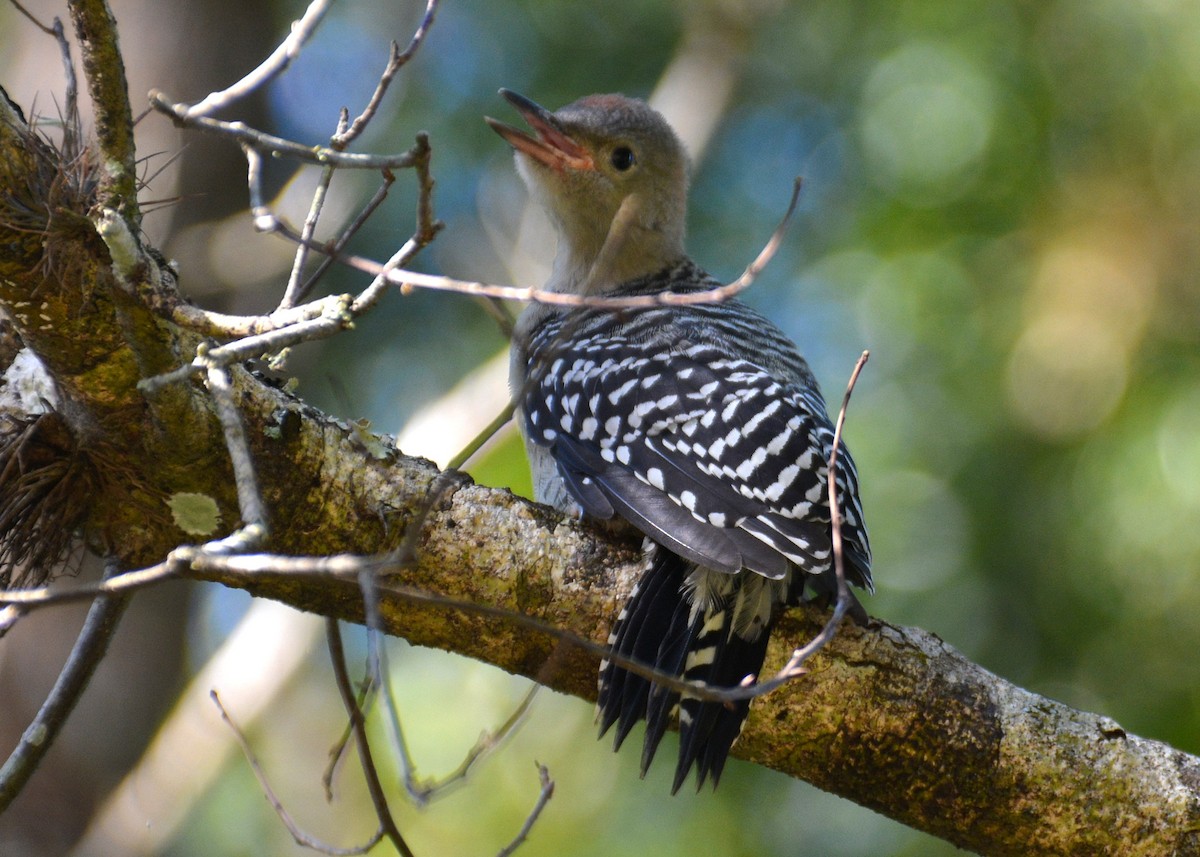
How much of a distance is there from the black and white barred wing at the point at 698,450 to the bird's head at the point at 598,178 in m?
0.94

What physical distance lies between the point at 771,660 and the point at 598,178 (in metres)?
2.46

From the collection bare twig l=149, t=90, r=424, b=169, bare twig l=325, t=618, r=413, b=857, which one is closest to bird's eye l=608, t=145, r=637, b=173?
bare twig l=149, t=90, r=424, b=169

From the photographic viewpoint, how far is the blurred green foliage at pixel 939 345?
4.88m

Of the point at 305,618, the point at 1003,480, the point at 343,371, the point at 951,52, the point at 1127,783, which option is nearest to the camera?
the point at 1127,783

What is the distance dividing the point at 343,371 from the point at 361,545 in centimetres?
432

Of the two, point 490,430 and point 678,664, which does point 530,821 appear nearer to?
point 678,664

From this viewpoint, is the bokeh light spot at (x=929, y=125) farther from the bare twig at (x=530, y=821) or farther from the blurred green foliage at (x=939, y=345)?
the bare twig at (x=530, y=821)

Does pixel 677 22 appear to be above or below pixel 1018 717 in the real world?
above

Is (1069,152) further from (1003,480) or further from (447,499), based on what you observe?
(447,499)

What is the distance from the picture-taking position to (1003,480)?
5.30 m

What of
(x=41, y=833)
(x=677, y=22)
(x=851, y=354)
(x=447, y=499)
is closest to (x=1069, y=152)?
(x=851, y=354)

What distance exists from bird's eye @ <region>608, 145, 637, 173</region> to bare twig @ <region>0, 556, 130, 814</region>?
2.79 meters

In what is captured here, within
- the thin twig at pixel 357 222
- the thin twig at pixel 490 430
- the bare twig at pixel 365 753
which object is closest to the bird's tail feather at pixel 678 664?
the thin twig at pixel 490 430

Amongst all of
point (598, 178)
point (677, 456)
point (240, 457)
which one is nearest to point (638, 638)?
point (677, 456)
